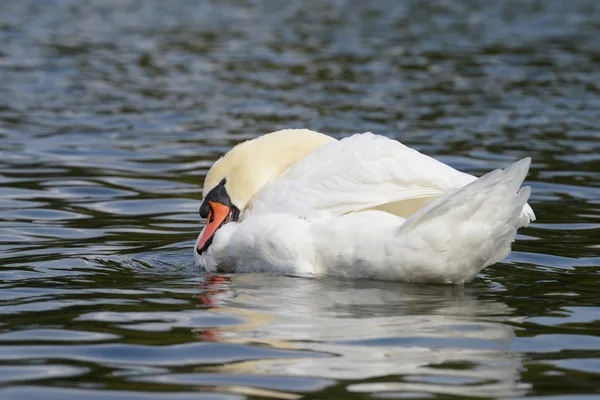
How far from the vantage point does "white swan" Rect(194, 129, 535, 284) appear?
6805 millimetres

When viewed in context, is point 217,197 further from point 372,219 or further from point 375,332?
point 375,332

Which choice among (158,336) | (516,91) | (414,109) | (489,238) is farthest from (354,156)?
(516,91)

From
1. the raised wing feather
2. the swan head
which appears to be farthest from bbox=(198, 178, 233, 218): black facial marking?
the raised wing feather

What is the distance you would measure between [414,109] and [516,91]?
2299 mm

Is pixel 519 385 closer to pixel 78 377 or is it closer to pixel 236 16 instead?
pixel 78 377

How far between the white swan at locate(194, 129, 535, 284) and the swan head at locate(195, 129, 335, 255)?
0.03m

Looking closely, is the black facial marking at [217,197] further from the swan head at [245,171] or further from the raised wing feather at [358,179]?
the raised wing feather at [358,179]

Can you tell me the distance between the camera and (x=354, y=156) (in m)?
7.43

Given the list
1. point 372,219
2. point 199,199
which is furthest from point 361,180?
point 199,199

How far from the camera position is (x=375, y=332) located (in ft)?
19.5

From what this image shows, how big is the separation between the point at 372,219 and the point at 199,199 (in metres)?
4.03

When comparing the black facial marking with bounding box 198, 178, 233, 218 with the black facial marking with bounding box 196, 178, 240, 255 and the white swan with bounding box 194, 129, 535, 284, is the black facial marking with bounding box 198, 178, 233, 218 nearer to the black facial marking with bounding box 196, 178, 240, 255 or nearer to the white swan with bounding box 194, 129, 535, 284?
the black facial marking with bounding box 196, 178, 240, 255

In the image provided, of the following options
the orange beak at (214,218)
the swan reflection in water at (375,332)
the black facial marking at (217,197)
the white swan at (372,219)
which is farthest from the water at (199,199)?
the black facial marking at (217,197)

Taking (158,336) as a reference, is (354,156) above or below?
above
